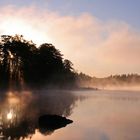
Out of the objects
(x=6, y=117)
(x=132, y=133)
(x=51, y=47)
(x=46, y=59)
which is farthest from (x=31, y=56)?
(x=132, y=133)

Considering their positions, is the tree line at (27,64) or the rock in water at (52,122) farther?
the tree line at (27,64)

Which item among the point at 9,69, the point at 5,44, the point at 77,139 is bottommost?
the point at 77,139

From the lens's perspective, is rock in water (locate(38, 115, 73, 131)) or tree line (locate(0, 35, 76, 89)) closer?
rock in water (locate(38, 115, 73, 131))

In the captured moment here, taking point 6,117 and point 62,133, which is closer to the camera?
point 62,133

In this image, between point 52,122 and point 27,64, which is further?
point 27,64

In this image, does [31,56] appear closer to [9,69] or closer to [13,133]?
[9,69]

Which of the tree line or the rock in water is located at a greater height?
the tree line

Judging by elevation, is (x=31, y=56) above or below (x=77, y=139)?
above

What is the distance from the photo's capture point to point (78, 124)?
130ft

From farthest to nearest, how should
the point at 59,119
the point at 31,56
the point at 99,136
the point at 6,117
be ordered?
the point at 31,56 < the point at 6,117 < the point at 59,119 < the point at 99,136

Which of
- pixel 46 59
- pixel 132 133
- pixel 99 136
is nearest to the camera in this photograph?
pixel 99 136

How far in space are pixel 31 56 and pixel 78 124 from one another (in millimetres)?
100702

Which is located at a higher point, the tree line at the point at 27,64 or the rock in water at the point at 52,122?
the tree line at the point at 27,64

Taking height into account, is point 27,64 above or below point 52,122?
above
